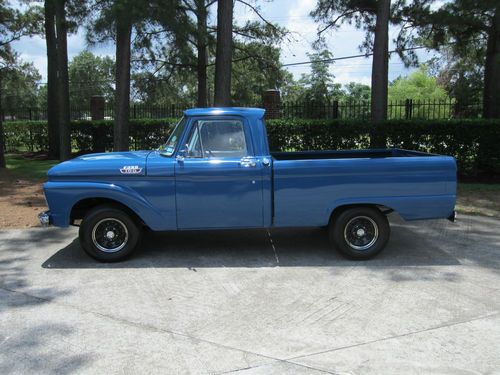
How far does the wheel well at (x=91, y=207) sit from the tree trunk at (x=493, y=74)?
10928 millimetres

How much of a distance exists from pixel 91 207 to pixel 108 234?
50cm

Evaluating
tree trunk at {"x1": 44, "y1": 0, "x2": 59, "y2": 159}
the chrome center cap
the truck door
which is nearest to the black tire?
the truck door

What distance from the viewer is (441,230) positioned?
7.32 m

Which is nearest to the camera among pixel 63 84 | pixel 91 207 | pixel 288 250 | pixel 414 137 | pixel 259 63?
pixel 91 207

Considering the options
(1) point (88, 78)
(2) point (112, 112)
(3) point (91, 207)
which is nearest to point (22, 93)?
(1) point (88, 78)

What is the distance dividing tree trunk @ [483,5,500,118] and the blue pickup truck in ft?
28.8

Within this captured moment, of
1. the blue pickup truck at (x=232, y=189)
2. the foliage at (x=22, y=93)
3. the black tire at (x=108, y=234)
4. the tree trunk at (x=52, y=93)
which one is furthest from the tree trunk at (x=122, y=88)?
the foliage at (x=22, y=93)

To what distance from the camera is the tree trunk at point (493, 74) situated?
13.0 meters

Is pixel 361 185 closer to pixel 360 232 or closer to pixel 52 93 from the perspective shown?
pixel 360 232

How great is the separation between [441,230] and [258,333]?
4.42 metres

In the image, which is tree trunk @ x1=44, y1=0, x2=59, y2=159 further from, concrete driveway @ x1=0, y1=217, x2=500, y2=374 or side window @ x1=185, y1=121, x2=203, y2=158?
side window @ x1=185, y1=121, x2=203, y2=158

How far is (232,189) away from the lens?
5602mm

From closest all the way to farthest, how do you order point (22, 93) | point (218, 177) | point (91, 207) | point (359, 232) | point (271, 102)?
point (218, 177), point (359, 232), point (91, 207), point (271, 102), point (22, 93)

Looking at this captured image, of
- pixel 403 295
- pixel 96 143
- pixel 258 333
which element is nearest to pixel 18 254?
pixel 258 333
